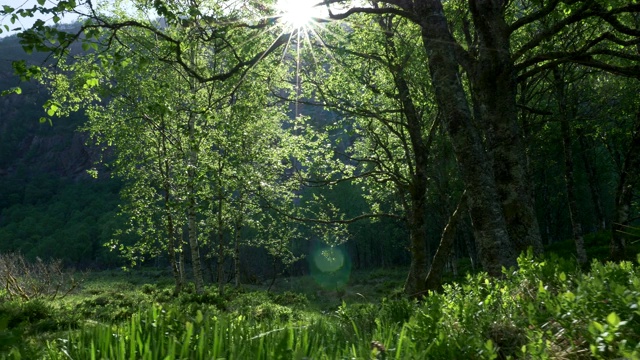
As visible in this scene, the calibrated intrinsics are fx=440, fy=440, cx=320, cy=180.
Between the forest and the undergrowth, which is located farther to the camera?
the forest

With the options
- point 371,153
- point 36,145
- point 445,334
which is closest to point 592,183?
point 371,153

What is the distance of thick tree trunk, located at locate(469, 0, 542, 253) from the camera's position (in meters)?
6.74

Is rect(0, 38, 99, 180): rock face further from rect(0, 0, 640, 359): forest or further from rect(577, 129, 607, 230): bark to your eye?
rect(577, 129, 607, 230): bark

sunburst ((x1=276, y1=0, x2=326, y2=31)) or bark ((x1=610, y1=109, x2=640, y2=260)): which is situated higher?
sunburst ((x1=276, y1=0, x2=326, y2=31))

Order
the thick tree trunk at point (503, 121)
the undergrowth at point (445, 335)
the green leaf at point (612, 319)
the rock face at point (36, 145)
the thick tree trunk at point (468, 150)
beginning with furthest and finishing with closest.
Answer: the rock face at point (36, 145)
the thick tree trunk at point (503, 121)
the thick tree trunk at point (468, 150)
the undergrowth at point (445, 335)
the green leaf at point (612, 319)

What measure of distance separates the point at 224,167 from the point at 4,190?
499 ft

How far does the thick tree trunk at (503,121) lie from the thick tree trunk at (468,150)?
1.81 ft

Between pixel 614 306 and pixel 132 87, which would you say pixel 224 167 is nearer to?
pixel 614 306

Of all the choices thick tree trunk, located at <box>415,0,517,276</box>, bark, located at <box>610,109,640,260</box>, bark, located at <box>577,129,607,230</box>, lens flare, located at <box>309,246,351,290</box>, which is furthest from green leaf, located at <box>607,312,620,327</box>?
lens flare, located at <box>309,246,351,290</box>

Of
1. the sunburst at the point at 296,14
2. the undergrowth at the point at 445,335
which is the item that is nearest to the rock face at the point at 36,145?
the sunburst at the point at 296,14

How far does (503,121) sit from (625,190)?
25.8ft

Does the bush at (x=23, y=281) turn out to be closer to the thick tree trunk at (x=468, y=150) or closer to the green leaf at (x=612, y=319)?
the thick tree trunk at (x=468, y=150)

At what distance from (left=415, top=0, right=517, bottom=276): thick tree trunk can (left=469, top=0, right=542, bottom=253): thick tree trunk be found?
553 mm

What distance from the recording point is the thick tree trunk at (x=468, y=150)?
19.4ft
